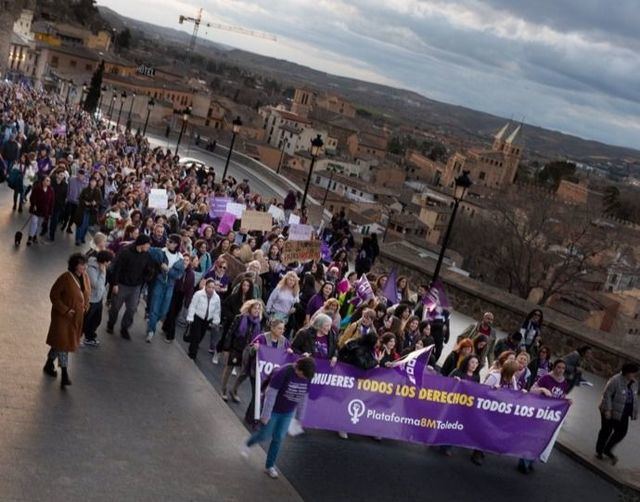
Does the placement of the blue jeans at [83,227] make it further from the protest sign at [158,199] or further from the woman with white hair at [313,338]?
the woman with white hair at [313,338]

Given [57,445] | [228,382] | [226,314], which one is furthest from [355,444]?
[57,445]

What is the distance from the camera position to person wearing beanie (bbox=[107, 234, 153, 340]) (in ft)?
37.0

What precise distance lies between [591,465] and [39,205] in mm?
11252

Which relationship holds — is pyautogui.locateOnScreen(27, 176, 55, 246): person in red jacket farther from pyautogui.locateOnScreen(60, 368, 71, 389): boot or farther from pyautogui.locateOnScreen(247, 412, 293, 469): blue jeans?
pyautogui.locateOnScreen(247, 412, 293, 469): blue jeans

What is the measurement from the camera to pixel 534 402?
10.5m

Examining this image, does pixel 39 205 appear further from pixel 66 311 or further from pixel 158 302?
pixel 66 311

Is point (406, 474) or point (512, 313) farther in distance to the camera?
point (512, 313)

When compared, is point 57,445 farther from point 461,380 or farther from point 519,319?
point 519,319

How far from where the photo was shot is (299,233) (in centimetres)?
1683

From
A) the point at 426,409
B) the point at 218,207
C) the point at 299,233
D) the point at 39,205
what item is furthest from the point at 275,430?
the point at 218,207

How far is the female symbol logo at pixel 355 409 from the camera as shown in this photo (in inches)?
379

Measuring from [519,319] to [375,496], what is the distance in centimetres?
1223

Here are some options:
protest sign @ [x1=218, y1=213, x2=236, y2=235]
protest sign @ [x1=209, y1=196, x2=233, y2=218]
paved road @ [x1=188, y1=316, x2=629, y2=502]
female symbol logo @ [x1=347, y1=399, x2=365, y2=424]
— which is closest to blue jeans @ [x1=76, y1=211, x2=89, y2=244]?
protest sign @ [x1=218, y1=213, x2=236, y2=235]

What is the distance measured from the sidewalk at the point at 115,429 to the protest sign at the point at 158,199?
5.59m
